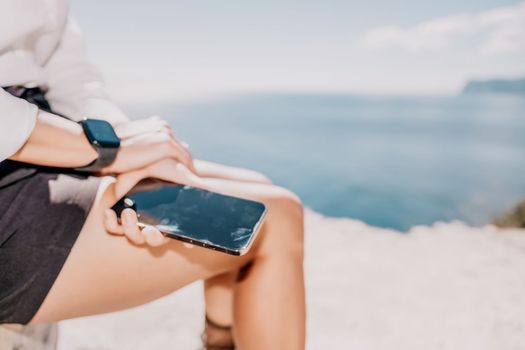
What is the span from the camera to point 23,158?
0.65 m

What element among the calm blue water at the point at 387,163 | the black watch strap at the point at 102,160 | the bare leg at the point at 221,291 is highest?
the black watch strap at the point at 102,160

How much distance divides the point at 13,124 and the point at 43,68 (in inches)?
15.1

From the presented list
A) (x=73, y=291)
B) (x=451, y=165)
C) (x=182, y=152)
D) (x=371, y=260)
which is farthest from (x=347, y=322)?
(x=451, y=165)

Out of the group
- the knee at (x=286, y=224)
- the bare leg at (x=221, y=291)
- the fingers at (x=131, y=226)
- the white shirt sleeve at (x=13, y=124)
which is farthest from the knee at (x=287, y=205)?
the white shirt sleeve at (x=13, y=124)

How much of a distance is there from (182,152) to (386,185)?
34.9 feet

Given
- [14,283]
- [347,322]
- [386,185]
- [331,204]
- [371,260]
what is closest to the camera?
[14,283]

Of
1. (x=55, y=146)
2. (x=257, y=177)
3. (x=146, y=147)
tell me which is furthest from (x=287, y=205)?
(x=55, y=146)

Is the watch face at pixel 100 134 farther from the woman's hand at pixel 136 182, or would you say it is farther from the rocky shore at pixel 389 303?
the rocky shore at pixel 389 303

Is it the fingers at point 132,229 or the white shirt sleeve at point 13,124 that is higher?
the white shirt sleeve at point 13,124

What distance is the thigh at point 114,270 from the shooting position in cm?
62

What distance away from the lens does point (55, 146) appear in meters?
0.67

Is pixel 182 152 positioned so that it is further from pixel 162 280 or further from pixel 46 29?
pixel 46 29

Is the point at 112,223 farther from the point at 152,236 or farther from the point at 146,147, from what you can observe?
the point at 146,147

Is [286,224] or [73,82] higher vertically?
[73,82]
